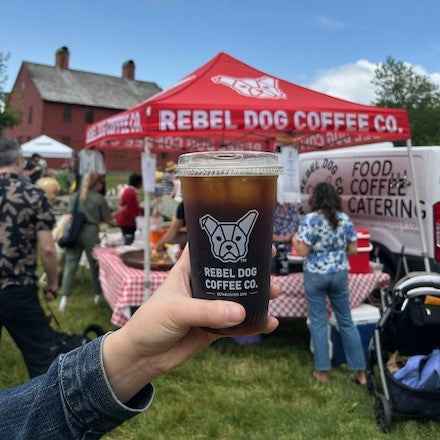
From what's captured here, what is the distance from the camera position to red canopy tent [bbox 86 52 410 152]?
5.13 metres

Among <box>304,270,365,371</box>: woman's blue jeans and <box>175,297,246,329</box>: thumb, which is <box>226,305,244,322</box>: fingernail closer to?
<box>175,297,246,329</box>: thumb

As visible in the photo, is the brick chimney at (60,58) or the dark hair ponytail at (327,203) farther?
the brick chimney at (60,58)

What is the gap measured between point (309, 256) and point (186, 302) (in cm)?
372

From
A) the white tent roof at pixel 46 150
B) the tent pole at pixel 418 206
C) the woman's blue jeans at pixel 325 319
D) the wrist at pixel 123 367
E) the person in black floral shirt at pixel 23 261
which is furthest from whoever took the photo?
the white tent roof at pixel 46 150

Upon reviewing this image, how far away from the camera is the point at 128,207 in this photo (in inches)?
329

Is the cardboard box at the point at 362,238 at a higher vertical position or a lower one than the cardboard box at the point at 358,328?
higher

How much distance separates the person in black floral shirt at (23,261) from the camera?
3.46m

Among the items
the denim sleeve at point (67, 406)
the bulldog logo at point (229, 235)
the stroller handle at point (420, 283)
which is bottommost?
the stroller handle at point (420, 283)

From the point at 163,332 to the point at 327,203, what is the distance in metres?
3.60

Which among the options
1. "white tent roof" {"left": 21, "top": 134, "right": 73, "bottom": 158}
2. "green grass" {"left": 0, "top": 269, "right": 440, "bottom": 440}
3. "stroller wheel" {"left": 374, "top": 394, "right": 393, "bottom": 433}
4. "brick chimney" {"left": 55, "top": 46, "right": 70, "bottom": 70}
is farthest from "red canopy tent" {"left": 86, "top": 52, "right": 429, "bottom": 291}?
"brick chimney" {"left": 55, "top": 46, "right": 70, "bottom": 70}

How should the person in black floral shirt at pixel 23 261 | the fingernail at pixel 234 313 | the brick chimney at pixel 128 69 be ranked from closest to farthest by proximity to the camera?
the fingernail at pixel 234 313 < the person in black floral shirt at pixel 23 261 < the brick chimney at pixel 128 69

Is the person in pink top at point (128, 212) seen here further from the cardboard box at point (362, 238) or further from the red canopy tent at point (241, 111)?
the cardboard box at point (362, 238)

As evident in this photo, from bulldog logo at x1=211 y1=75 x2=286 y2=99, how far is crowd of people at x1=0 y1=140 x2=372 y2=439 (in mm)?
1255

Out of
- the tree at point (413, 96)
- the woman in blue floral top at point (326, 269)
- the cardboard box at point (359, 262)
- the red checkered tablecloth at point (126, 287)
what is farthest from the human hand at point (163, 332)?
the tree at point (413, 96)
